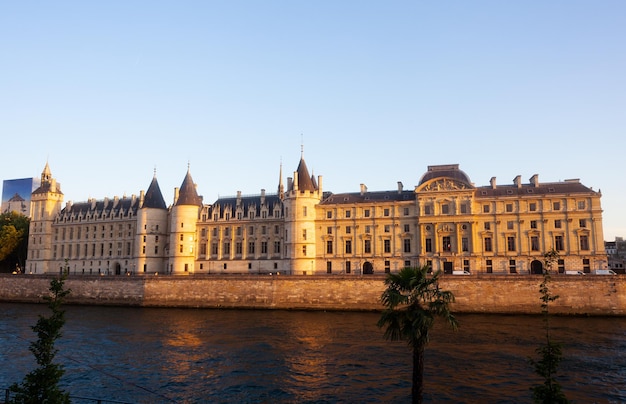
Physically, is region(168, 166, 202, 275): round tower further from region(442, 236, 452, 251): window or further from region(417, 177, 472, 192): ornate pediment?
region(442, 236, 452, 251): window

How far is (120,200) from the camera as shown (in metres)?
99.3

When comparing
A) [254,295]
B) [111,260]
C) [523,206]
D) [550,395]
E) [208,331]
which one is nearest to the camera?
[550,395]

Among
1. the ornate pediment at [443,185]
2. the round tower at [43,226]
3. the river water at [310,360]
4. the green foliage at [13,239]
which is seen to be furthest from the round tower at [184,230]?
the ornate pediment at [443,185]

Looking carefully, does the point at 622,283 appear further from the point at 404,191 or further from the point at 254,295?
the point at 254,295

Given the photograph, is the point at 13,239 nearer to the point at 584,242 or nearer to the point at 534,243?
the point at 534,243

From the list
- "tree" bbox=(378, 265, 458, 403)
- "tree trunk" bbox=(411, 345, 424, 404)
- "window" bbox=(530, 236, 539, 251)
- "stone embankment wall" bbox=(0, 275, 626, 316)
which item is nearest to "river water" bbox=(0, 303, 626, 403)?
"stone embankment wall" bbox=(0, 275, 626, 316)

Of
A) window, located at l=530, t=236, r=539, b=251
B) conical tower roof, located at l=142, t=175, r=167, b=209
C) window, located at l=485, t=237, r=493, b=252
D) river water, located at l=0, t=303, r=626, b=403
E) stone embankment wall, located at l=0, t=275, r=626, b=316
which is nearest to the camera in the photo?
river water, located at l=0, t=303, r=626, b=403

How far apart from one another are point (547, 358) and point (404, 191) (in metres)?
65.3

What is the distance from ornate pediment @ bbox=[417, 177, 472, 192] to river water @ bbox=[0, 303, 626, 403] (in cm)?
2346

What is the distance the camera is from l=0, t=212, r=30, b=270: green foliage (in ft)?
316

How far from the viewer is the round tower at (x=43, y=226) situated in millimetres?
97875

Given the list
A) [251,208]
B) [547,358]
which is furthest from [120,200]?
[547,358]

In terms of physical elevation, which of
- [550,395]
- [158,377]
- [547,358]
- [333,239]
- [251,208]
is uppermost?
[251,208]

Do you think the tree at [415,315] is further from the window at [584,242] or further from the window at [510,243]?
the window at [584,242]
